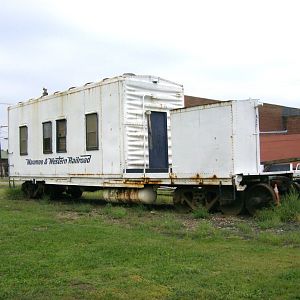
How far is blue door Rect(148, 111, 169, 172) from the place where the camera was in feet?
45.6

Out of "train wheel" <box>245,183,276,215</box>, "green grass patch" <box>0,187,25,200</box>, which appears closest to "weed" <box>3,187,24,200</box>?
"green grass patch" <box>0,187,25,200</box>

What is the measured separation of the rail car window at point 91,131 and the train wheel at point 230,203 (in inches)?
167

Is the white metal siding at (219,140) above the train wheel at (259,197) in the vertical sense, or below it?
above

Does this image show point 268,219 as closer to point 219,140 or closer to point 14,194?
point 219,140

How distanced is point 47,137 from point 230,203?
7263 mm

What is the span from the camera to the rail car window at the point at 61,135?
1572 cm

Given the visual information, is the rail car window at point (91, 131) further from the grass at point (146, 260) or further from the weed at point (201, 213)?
the grass at point (146, 260)

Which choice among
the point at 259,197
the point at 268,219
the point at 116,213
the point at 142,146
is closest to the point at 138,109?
the point at 142,146

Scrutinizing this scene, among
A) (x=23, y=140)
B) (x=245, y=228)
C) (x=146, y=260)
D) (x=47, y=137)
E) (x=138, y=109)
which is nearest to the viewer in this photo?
(x=146, y=260)

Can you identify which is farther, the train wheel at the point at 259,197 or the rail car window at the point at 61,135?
the rail car window at the point at 61,135

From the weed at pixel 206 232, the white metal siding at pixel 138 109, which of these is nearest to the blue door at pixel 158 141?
the white metal siding at pixel 138 109

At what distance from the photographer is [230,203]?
11.8 meters

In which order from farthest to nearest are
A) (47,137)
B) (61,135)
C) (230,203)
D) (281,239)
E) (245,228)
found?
(47,137), (61,135), (230,203), (245,228), (281,239)

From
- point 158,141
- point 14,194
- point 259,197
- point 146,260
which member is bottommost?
point 146,260
